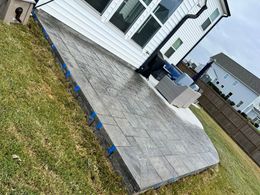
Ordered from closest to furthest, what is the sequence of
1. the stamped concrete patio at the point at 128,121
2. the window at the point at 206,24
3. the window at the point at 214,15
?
the stamped concrete patio at the point at 128,121 < the window at the point at 214,15 < the window at the point at 206,24

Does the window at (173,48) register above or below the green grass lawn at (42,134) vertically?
above

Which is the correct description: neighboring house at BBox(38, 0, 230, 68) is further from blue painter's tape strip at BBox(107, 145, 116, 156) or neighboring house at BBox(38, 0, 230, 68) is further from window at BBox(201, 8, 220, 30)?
blue painter's tape strip at BBox(107, 145, 116, 156)

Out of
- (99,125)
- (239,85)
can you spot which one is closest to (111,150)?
(99,125)

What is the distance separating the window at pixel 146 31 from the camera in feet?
31.4

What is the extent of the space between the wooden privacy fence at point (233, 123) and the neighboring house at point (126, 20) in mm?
10838

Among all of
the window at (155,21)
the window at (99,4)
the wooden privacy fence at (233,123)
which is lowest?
the wooden privacy fence at (233,123)

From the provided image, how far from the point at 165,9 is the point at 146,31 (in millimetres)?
1069

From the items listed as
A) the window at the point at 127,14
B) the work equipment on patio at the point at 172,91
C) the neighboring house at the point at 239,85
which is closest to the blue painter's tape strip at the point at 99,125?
the window at the point at 127,14

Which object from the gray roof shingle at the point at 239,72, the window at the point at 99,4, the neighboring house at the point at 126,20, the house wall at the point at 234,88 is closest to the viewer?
the neighboring house at the point at 126,20

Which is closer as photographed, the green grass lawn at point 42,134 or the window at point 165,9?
the green grass lawn at point 42,134

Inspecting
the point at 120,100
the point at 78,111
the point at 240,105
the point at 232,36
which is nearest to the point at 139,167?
the point at 78,111

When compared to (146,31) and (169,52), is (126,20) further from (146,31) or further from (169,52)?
(169,52)

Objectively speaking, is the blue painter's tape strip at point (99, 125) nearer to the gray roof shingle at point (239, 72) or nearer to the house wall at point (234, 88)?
the gray roof shingle at point (239, 72)

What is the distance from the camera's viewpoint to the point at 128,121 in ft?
18.6
